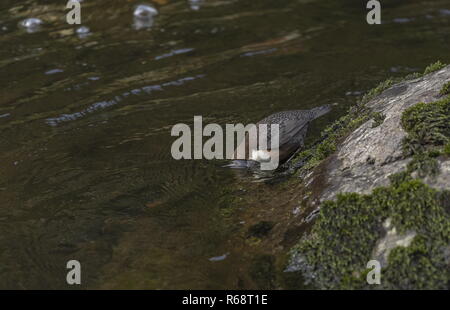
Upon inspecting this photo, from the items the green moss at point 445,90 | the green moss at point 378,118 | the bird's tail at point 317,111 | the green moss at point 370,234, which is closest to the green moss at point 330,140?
the green moss at point 378,118

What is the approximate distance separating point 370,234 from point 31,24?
6.30 meters

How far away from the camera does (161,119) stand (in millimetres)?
6008

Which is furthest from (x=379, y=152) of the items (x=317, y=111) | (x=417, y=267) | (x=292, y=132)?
(x=317, y=111)

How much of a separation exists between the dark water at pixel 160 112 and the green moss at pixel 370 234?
0.85 ft

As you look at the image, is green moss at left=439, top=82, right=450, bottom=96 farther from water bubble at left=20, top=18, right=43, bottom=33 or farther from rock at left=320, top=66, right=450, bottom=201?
water bubble at left=20, top=18, right=43, bottom=33

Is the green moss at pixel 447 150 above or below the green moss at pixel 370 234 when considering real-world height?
above

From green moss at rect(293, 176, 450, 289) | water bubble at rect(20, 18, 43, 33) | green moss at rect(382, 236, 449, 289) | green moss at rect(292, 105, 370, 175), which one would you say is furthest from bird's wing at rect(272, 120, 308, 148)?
water bubble at rect(20, 18, 43, 33)

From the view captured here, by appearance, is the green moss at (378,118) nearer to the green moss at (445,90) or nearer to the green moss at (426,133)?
the green moss at (426,133)

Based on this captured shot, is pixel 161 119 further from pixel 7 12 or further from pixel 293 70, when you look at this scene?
pixel 7 12

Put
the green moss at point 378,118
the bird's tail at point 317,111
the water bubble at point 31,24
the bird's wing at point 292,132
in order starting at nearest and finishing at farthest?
1. the green moss at point 378,118
2. the bird's wing at point 292,132
3. the bird's tail at point 317,111
4. the water bubble at point 31,24

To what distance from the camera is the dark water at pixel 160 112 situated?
145 inches

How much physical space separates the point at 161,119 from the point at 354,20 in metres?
3.55

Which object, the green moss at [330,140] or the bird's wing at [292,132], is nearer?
the green moss at [330,140]

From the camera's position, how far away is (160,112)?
615 cm
